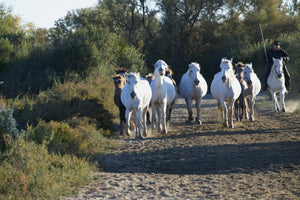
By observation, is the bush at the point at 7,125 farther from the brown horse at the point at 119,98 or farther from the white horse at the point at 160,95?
the white horse at the point at 160,95

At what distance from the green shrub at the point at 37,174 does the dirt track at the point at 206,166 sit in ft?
1.16

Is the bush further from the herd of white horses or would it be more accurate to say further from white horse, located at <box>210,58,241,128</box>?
white horse, located at <box>210,58,241,128</box>

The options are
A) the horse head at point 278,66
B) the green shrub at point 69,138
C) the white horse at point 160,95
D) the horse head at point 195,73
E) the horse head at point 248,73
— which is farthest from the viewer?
the horse head at point 278,66

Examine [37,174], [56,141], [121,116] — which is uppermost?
[121,116]

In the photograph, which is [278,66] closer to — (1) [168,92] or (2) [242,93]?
(2) [242,93]

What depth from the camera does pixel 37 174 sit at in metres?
6.75

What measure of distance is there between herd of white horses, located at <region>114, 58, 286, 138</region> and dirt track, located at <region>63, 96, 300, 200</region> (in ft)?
2.42

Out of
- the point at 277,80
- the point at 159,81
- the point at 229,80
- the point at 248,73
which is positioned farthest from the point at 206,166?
Result: the point at 277,80

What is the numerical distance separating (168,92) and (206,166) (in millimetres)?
5451

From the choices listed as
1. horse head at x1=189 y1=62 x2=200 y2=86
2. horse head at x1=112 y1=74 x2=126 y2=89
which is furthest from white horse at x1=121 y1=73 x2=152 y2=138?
horse head at x1=189 y1=62 x2=200 y2=86

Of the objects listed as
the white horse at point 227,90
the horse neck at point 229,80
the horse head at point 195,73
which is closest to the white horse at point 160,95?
the horse head at point 195,73

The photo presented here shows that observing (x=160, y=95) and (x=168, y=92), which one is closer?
(x=160, y=95)

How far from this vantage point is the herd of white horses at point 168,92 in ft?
39.0

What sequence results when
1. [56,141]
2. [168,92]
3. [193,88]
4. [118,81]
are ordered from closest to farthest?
1. [56,141]
2. [118,81]
3. [168,92]
4. [193,88]
